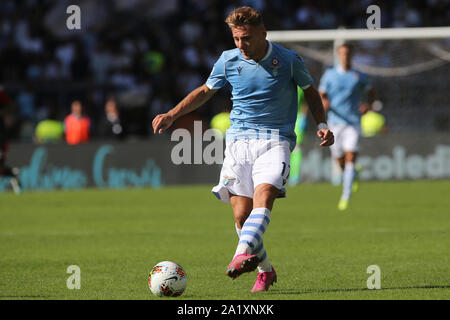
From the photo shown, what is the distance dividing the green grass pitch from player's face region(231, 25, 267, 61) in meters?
1.77

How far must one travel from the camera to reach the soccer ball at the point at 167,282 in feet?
20.8

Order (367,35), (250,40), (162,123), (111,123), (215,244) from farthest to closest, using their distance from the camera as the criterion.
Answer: (111,123)
(367,35)
(215,244)
(162,123)
(250,40)

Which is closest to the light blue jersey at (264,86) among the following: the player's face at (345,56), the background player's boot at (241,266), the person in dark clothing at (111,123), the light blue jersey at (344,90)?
the background player's boot at (241,266)

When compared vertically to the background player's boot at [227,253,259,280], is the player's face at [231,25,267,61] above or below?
above

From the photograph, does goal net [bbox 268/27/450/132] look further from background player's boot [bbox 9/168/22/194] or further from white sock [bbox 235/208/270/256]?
white sock [bbox 235/208/270/256]

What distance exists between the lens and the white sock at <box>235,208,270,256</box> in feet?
19.6

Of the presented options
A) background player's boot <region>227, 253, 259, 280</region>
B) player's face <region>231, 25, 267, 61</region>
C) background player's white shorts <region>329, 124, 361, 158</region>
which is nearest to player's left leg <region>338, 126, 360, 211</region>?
background player's white shorts <region>329, 124, 361, 158</region>

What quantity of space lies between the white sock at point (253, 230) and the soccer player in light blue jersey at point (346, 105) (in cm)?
761

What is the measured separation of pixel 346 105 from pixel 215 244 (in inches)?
193

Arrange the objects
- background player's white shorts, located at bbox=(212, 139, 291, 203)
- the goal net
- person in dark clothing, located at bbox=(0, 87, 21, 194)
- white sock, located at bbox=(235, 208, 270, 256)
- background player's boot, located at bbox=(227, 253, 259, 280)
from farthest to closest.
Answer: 1. the goal net
2. person in dark clothing, located at bbox=(0, 87, 21, 194)
3. background player's white shorts, located at bbox=(212, 139, 291, 203)
4. white sock, located at bbox=(235, 208, 270, 256)
5. background player's boot, located at bbox=(227, 253, 259, 280)

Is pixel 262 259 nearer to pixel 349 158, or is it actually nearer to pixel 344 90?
pixel 349 158

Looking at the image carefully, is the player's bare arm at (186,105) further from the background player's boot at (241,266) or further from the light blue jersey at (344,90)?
the light blue jersey at (344,90)

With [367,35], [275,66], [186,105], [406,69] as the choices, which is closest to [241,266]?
[186,105]

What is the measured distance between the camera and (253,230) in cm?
609
